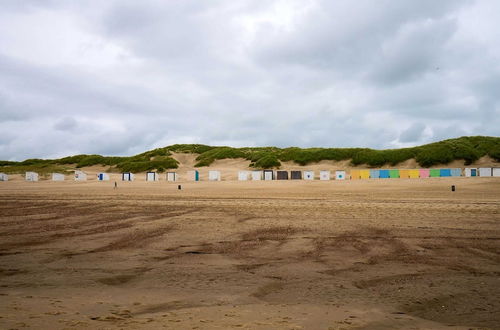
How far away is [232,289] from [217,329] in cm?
175

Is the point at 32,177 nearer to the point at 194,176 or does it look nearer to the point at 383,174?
the point at 194,176

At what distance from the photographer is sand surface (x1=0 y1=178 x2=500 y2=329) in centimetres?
451

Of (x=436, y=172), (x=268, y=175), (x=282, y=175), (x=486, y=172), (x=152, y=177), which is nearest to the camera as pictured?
(x=486, y=172)

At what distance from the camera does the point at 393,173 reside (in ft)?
165

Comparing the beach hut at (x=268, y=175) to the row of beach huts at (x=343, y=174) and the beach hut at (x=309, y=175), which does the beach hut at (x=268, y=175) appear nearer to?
the row of beach huts at (x=343, y=174)

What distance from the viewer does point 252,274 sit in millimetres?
6746

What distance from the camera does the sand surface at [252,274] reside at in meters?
4.51

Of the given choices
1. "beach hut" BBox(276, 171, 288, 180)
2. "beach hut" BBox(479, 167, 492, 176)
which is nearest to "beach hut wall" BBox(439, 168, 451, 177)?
"beach hut" BBox(479, 167, 492, 176)

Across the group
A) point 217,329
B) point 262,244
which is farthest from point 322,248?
point 217,329

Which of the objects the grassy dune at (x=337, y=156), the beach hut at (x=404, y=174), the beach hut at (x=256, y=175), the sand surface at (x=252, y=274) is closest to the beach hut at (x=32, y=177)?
the grassy dune at (x=337, y=156)

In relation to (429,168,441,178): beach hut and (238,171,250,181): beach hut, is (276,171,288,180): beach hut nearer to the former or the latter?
(238,171,250,181): beach hut

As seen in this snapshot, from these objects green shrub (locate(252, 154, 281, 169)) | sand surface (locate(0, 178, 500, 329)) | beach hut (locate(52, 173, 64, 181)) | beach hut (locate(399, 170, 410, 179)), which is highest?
green shrub (locate(252, 154, 281, 169))

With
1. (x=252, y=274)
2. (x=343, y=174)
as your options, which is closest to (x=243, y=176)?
(x=343, y=174)

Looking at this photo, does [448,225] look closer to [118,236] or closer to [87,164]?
[118,236]
